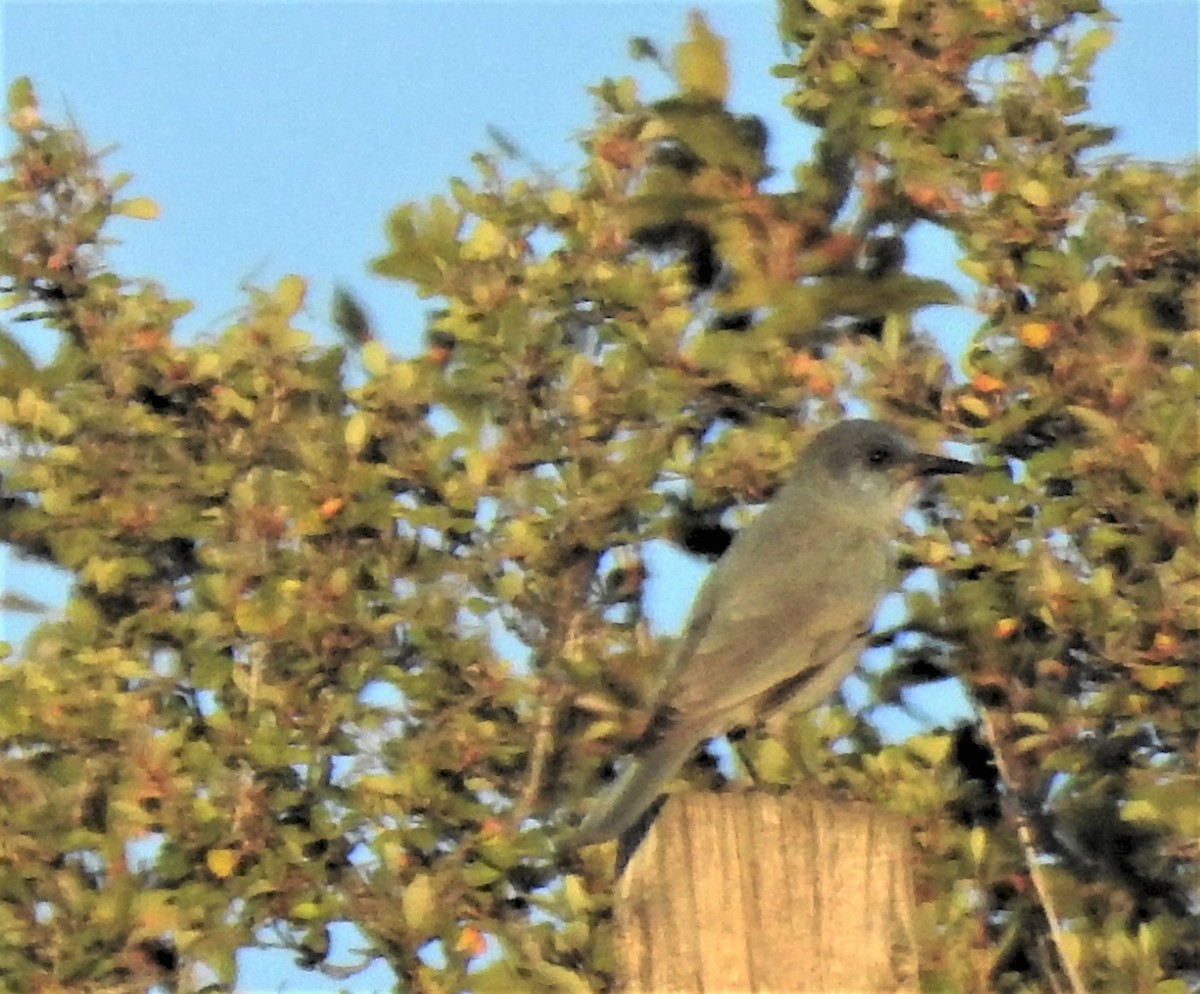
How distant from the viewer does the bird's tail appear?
3.16m

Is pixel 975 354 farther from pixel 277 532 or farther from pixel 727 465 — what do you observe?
pixel 277 532

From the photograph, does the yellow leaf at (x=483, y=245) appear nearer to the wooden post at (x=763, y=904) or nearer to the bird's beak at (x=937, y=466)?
the bird's beak at (x=937, y=466)

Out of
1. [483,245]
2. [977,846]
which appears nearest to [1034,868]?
[977,846]

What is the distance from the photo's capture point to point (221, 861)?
3.65 m

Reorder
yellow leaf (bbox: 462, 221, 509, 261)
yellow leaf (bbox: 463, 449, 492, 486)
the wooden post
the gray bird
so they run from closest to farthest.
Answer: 1. the wooden post
2. yellow leaf (bbox: 463, 449, 492, 486)
3. yellow leaf (bbox: 462, 221, 509, 261)
4. the gray bird

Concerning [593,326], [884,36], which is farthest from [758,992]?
[884,36]

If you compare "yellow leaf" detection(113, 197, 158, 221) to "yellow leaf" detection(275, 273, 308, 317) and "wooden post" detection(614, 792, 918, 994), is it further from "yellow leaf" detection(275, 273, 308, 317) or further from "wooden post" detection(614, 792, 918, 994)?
"wooden post" detection(614, 792, 918, 994)

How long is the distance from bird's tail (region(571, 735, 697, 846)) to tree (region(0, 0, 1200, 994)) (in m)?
0.21

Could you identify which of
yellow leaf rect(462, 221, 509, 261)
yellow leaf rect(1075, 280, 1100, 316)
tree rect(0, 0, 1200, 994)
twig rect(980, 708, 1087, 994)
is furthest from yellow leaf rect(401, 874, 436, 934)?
yellow leaf rect(1075, 280, 1100, 316)

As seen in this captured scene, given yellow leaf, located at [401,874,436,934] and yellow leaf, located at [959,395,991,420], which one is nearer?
yellow leaf, located at [401,874,436,934]

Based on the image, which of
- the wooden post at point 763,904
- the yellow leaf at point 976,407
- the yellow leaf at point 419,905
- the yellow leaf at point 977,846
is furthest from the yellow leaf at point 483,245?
the wooden post at point 763,904

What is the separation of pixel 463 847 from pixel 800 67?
2112 millimetres

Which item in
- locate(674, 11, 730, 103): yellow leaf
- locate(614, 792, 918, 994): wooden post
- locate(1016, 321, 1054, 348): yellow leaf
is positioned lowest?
locate(614, 792, 918, 994): wooden post

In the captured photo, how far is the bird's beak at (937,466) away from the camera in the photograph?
4.21 m
